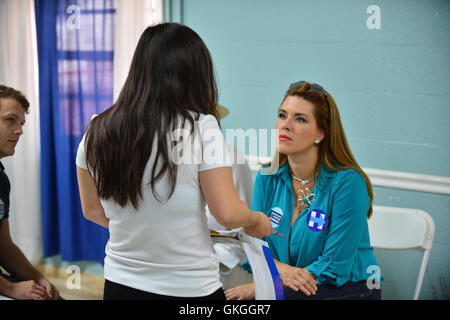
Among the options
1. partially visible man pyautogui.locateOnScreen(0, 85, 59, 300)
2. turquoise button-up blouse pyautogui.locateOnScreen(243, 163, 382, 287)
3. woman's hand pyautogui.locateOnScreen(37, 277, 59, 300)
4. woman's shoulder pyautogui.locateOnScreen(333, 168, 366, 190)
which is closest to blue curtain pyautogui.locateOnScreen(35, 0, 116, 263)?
partially visible man pyautogui.locateOnScreen(0, 85, 59, 300)

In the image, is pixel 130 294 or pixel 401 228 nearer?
pixel 130 294

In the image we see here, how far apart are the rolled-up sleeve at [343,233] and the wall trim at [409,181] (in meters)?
0.57

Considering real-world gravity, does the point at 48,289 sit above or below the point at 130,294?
below

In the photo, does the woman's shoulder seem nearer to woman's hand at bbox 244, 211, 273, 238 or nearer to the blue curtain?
woman's hand at bbox 244, 211, 273, 238

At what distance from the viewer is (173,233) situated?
917 millimetres

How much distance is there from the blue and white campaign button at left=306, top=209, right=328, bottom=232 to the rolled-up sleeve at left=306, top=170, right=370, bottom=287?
1.0 inches

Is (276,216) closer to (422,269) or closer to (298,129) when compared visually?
(298,129)

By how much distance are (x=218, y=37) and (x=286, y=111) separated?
0.83 meters

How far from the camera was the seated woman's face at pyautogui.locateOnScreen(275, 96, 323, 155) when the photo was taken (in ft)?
4.94

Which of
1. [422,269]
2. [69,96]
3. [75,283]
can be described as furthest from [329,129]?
[75,283]

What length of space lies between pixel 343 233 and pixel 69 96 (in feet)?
5.68

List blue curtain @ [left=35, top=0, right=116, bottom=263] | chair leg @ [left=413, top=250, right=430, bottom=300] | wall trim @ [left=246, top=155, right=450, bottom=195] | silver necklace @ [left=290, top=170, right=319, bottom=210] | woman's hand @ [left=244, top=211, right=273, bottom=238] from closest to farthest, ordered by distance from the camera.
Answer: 1. woman's hand @ [left=244, top=211, right=273, bottom=238]
2. silver necklace @ [left=290, top=170, right=319, bottom=210]
3. chair leg @ [left=413, top=250, right=430, bottom=300]
4. wall trim @ [left=246, top=155, right=450, bottom=195]
5. blue curtain @ [left=35, top=0, right=116, bottom=263]

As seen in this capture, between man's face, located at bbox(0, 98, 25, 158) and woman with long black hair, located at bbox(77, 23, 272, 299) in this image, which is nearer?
woman with long black hair, located at bbox(77, 23, 272, 299)

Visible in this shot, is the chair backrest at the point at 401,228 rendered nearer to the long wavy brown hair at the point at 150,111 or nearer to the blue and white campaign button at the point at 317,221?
the blue and white campaign button at the point at 317,221
